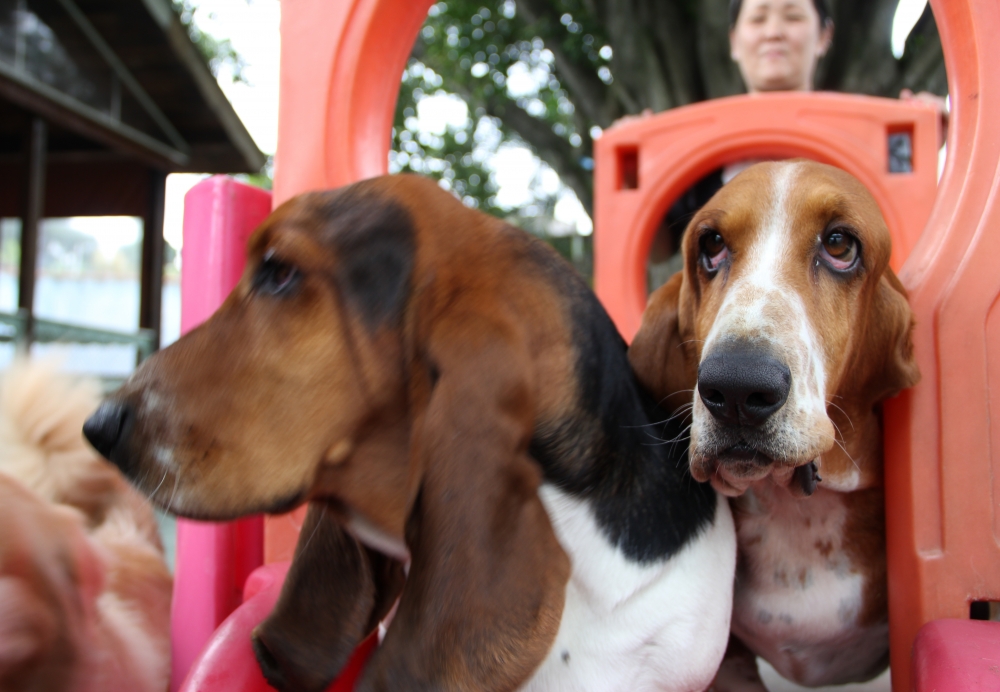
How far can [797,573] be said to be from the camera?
1607 mm

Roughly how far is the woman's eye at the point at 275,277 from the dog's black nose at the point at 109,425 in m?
0.27

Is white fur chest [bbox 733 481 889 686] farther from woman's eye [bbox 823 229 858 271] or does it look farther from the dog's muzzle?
the dog's muzzle

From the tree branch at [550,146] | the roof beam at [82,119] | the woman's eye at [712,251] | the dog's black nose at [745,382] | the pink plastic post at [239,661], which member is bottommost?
the pink plastic post at [239,661]

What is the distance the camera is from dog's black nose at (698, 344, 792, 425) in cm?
122

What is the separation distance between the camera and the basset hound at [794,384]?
4.16 ft

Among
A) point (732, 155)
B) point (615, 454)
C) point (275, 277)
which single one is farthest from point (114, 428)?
point (732, 155)

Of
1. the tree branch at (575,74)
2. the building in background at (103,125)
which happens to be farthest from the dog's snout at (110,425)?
the tree branch at (575,74)

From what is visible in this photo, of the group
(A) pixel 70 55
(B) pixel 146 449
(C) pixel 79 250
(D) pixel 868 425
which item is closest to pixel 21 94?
(A) pixel 70 55

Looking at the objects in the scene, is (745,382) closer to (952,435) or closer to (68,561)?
(952,435)

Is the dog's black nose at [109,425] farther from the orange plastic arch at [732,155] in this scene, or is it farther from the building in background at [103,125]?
the building in background at [103,125]

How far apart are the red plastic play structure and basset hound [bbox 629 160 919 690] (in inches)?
3.5

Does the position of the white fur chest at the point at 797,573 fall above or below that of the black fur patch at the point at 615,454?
below

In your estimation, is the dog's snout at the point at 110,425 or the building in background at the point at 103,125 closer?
the dog's snout at the point at 110,425

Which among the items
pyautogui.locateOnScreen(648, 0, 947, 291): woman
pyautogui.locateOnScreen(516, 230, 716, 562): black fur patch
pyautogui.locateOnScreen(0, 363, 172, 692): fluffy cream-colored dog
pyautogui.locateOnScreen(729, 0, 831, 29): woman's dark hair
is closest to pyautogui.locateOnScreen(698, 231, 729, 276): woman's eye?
pyautogui.locateOnScreen(516, 230, 716, 562): black fur patch
